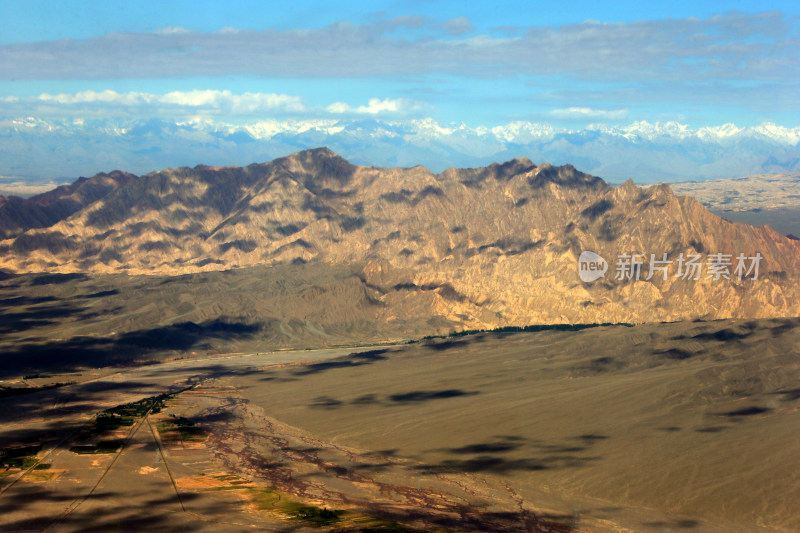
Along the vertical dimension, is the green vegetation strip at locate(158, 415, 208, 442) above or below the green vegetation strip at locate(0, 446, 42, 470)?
below

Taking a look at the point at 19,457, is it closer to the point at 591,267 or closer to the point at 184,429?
the point at 184,429

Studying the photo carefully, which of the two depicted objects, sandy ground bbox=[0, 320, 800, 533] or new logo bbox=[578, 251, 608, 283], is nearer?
sandy ground bbox=[0, 320, 800, 533]

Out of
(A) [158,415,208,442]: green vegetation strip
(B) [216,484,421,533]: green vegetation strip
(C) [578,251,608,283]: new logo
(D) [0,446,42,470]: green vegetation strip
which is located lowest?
(A) [158,415,208,442]: green vegetation strip

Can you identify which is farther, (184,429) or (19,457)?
(184,429)

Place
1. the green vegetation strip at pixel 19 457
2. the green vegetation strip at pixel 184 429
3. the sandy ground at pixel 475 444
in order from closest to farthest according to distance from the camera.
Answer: the sandy ground at pixel 475 444, the green vegetation strip at pixel 19 457, the green vegetation strip at pixel 184 429

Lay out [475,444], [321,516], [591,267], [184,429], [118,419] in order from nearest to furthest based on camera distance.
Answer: [321,516] → [475,444] → [184,429] → [118,419] → [591,267]

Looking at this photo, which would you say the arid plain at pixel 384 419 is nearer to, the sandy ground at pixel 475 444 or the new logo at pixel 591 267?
the sandy ground at pixel 475 444

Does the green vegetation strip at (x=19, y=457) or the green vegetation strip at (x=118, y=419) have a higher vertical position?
the green vegetation strip at (x=19, y=457)

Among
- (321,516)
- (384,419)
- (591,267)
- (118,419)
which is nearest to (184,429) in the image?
(118,419)

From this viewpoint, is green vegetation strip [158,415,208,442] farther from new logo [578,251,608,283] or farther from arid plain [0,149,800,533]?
new logo [578,251,608,283]

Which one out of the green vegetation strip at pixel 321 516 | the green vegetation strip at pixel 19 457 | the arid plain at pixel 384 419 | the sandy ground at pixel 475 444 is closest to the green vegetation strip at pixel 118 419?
the arid plain at pixel 384 419

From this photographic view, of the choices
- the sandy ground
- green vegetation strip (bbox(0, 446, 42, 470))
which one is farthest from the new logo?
green vegetation strip (bbox(0, 446, 42, 470))

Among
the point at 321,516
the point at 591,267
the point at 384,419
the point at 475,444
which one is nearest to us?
the point at 321,516

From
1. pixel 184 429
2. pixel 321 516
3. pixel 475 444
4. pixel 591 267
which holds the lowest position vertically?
pixel 184 429
